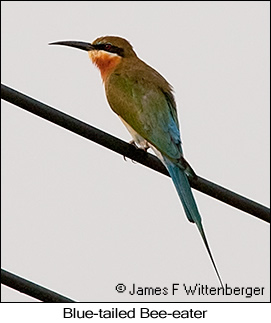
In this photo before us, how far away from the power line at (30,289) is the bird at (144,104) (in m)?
0.69

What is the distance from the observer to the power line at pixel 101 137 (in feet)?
6.64

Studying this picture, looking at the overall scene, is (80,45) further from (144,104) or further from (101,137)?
(101,137)

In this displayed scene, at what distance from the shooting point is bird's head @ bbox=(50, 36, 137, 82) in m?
3.73

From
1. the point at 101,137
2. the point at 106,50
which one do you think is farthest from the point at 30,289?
the point at 106,50

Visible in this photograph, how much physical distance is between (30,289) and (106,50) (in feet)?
7.06

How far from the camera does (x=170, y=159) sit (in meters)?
2.77

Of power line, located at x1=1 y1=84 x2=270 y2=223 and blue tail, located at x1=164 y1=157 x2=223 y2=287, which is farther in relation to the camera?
blue tail, located at x1=164 y1=157 x2=223 y2=287

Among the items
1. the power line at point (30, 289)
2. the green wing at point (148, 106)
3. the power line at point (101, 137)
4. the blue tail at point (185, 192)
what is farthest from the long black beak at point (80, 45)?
the power line at point (30, 289)

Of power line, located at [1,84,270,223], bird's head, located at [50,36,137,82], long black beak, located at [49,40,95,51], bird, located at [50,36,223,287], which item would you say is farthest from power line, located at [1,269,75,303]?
long black beak, located at [49,40,95,51]

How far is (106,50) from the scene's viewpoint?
377 cm

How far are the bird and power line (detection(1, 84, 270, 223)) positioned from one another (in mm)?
232

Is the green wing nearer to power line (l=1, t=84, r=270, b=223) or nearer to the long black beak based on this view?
the long black beak

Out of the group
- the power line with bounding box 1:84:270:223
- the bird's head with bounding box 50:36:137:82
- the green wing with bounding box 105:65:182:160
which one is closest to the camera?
the power line with bounding box 1:84:270:223
